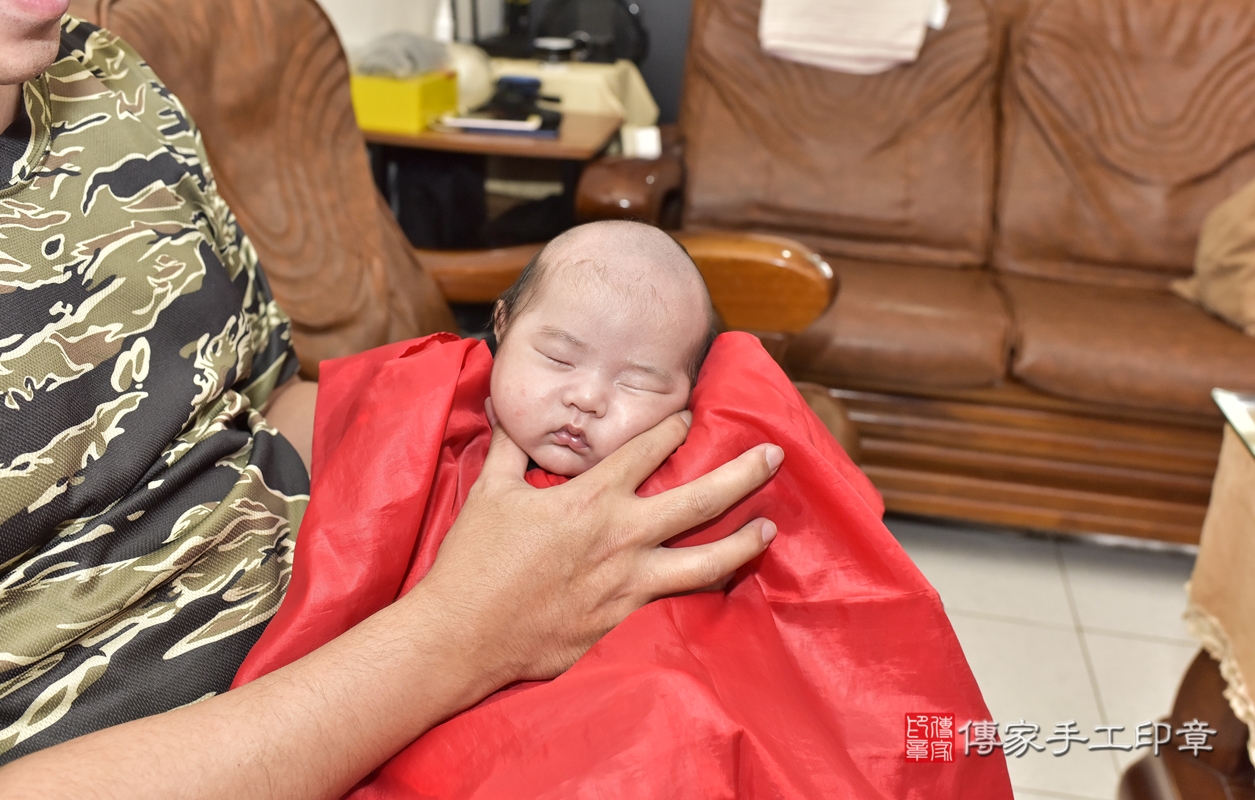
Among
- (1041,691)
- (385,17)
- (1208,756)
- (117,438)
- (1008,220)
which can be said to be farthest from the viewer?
(385,17)

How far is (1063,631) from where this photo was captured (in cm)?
210

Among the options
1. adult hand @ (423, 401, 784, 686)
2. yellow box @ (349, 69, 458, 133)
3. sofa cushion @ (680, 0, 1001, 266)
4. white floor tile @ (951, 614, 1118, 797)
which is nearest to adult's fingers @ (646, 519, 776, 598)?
adult hand @ (423, 401, 784, 686)

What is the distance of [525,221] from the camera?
2.69 m

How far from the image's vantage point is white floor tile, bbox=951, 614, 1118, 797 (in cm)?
171

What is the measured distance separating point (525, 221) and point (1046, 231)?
1.50 metres

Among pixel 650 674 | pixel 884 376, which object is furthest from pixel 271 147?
pixel 884 376

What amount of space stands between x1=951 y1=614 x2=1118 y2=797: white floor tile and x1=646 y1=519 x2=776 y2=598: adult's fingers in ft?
3.75

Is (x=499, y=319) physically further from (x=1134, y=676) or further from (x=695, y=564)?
(x=1134, y=676)

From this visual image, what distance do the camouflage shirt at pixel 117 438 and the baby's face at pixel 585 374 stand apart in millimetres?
273

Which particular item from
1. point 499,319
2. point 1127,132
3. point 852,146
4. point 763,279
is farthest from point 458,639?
point 1127,132

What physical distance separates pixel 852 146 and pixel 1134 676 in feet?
5.16

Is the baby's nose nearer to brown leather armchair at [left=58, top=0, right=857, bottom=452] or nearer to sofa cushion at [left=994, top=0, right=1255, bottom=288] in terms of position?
brown leather armchair at [left=58, top=0, right=857, bottom=452]

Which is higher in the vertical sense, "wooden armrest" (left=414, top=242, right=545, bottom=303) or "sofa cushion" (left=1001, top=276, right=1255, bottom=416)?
"wooden armrest" (left=414, top=242, right=545, bottom=303)

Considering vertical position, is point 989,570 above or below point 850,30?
below
